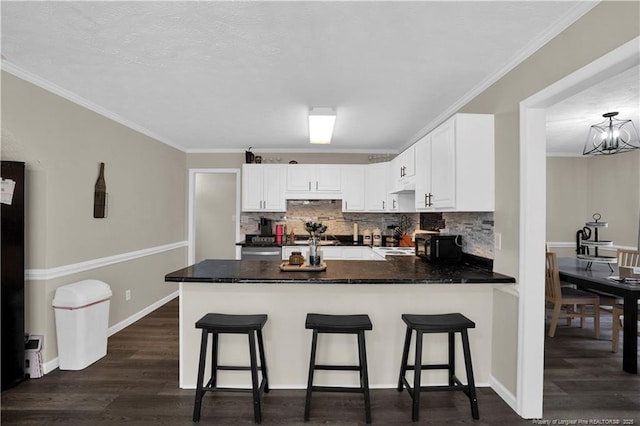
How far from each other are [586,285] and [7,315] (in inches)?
208

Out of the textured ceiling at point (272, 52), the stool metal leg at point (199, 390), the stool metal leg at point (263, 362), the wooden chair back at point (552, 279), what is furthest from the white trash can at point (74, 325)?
the wooden chair back at point (552, 279)

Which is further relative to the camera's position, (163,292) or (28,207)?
(163,292)

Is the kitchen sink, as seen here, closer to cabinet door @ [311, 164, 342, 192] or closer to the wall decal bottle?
cabinet door @ [311, 164, 342, 192]

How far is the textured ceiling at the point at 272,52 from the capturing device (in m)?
1.89

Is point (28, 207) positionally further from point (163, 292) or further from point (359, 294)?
point (359, 294)

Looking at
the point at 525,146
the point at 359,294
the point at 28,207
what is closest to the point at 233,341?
the point at 359,294

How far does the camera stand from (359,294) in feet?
8.93

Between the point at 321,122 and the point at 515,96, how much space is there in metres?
1.79

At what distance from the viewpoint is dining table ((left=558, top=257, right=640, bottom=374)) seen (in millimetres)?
3072

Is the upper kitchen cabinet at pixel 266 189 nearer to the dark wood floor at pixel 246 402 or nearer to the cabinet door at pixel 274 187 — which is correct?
the cabinet door at pixel 274 187

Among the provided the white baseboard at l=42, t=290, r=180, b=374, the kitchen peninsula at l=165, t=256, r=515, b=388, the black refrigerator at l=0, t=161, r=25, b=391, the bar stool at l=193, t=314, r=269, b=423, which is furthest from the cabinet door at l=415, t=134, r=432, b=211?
the white baseboard at l=42, t=290, r=180, b=374

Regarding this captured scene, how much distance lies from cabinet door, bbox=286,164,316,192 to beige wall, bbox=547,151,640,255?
417 cm

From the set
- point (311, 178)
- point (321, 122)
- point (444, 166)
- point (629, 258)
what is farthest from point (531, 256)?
point (311, 178)

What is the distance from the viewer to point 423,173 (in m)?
3.40
